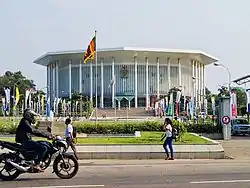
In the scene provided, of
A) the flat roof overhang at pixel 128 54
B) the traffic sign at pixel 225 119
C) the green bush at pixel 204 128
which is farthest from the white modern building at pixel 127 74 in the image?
the traffic sign at pixel 225 119

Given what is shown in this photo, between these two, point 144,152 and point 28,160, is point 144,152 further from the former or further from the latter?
point 28,160

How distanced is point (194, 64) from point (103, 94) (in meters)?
26.6

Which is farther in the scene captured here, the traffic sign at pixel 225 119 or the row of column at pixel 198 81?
the row of column at pixel 198 81

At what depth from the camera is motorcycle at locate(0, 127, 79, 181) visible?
12.7m

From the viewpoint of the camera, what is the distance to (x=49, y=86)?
139 meters

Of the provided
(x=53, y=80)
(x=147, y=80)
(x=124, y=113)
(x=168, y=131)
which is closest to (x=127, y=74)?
(x=147, y=80)

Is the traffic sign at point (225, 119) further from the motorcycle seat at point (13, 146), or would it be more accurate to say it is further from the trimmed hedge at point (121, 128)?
the motorcycle seat at point (13, 146)

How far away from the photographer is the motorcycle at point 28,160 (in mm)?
12664

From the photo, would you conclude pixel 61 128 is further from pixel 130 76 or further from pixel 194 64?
pixel 194 64

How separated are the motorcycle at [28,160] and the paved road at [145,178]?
0.26 meters

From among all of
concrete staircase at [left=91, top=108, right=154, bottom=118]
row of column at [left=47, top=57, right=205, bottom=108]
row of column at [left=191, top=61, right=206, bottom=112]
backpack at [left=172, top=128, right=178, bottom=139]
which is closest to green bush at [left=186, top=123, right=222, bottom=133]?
backpack at [left=172, top=128, right=178, bottom=139]

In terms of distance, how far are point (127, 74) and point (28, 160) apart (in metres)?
111

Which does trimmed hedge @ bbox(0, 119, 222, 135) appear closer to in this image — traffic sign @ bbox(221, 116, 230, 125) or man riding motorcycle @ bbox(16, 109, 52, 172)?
traffic sign @ bbox(221, 116, 230, 125)

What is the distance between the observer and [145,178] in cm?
1333
